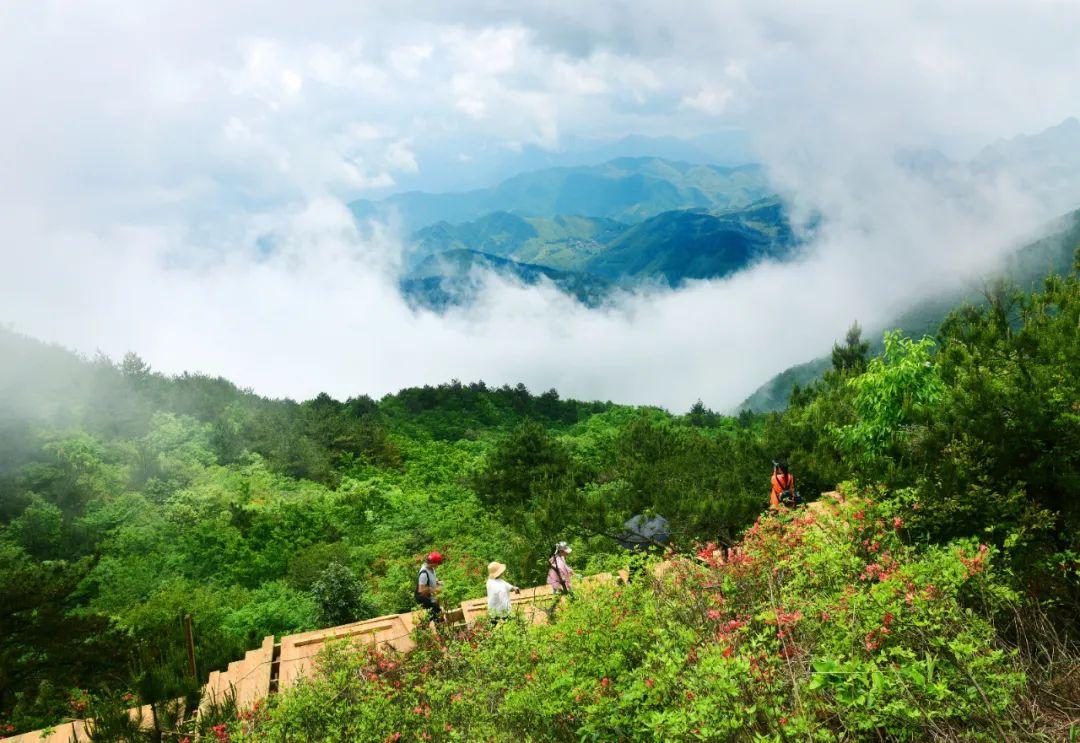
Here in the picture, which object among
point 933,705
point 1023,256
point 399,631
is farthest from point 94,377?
point 1023,256

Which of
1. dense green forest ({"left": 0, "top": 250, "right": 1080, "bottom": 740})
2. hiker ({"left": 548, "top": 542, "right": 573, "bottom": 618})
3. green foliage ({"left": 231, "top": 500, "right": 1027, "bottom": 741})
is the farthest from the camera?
hiker ({"left": 548, "top": 542, "right": 573, "bottom": 618})

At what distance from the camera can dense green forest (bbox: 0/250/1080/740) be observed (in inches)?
174

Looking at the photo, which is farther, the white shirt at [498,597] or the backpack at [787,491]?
the backpack at [787,491]

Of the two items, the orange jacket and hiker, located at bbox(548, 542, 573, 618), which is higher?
the orange jacket

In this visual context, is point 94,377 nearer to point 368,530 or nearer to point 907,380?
point 368,530

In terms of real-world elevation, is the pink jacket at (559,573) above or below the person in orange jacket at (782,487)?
below

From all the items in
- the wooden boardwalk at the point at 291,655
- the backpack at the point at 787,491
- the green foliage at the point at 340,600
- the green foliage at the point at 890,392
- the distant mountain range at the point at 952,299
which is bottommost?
the wooden boardwalk at the point at 291,655

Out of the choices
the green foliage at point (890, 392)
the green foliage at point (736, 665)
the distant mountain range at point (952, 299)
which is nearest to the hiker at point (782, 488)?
the green foliage at point (890, 392)

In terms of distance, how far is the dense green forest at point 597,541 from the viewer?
14.5 ft

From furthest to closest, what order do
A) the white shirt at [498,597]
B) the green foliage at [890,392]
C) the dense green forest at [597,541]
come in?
the green foliage at [890,392] < the white shirt at [498,597] < the dense green forest at [597,541]

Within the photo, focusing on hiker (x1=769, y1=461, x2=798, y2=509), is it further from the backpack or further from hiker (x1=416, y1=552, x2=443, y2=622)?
hiker (x1=416, y1=552, x2=443, y2=622)

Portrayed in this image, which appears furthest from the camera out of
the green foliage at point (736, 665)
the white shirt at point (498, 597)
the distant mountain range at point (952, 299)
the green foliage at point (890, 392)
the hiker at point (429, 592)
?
the distant mountain range at point (952, 299)

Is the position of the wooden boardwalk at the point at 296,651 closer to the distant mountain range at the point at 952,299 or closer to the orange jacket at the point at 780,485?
the orange jacket at the point at 780,485

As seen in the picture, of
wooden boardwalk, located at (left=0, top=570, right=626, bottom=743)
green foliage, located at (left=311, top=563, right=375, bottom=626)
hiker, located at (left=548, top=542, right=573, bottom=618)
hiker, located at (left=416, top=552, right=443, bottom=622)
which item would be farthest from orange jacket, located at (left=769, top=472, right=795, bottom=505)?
green foliage, located at (left=311, top=563, right=375, bottom=626)
